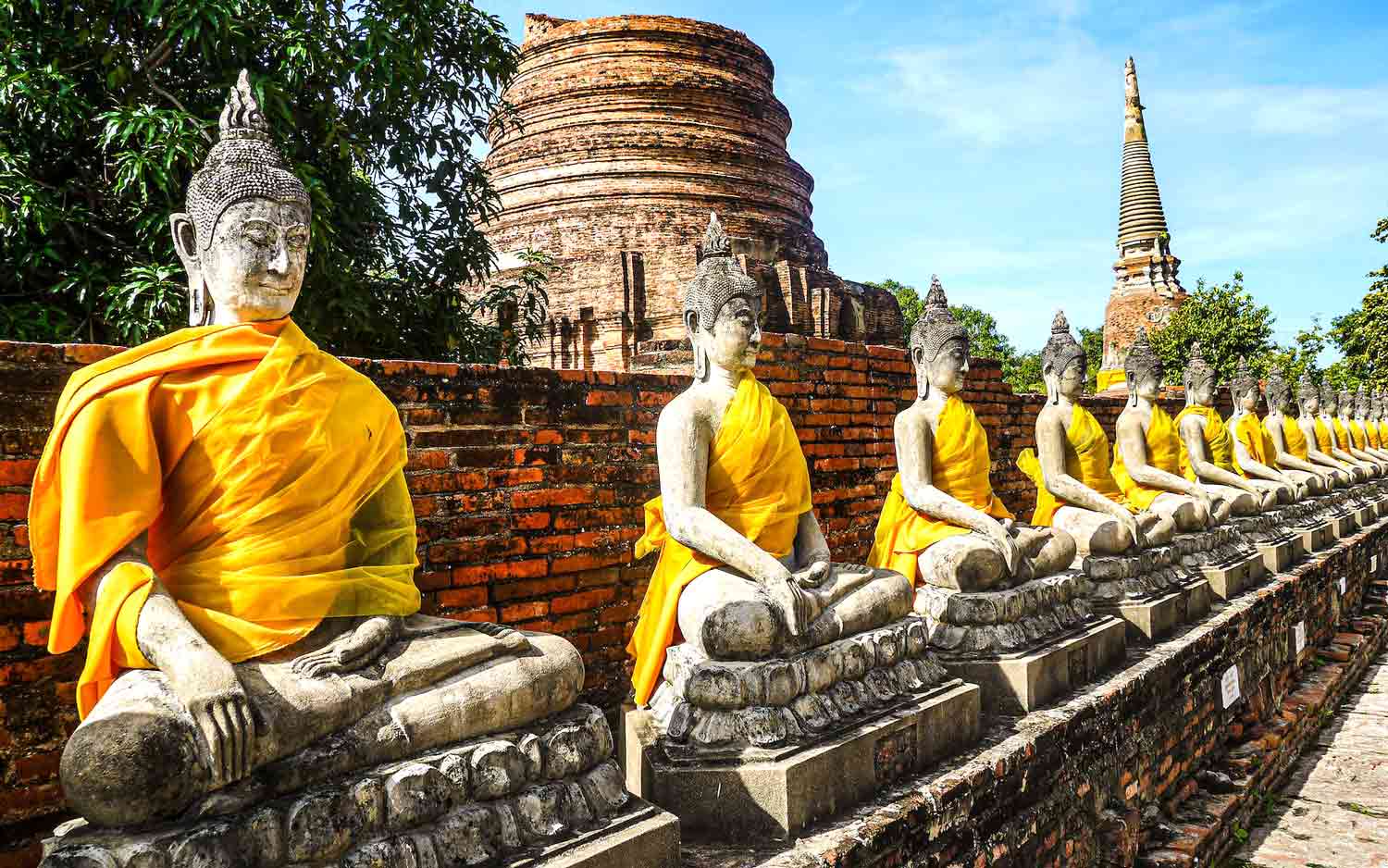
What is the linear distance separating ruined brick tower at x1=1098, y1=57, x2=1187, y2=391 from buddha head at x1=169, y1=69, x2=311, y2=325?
87.5ft

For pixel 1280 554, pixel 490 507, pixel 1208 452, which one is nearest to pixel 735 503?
pixel 490 507

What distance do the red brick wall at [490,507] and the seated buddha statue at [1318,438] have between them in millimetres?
9347

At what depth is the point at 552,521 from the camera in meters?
4.00

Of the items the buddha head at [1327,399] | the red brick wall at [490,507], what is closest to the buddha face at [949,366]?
the red brick wall at [490,507]

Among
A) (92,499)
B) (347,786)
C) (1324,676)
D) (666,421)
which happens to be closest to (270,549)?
(92,499)

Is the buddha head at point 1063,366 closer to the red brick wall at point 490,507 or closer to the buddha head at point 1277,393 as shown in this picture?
the red brick wall at point 490,507

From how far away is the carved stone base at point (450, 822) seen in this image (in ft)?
5.65

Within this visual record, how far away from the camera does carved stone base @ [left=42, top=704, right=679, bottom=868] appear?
5.65 feet

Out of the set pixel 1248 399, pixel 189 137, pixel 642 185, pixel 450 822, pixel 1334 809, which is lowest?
pixel 1334 809

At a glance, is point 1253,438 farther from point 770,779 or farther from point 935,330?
point 770,779

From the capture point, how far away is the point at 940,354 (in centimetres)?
434

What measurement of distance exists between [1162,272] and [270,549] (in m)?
30.7

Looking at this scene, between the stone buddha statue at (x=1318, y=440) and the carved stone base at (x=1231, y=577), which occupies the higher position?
the stone buddha statue at (x=1318, y=440)

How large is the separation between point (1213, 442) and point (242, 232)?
801 cm
